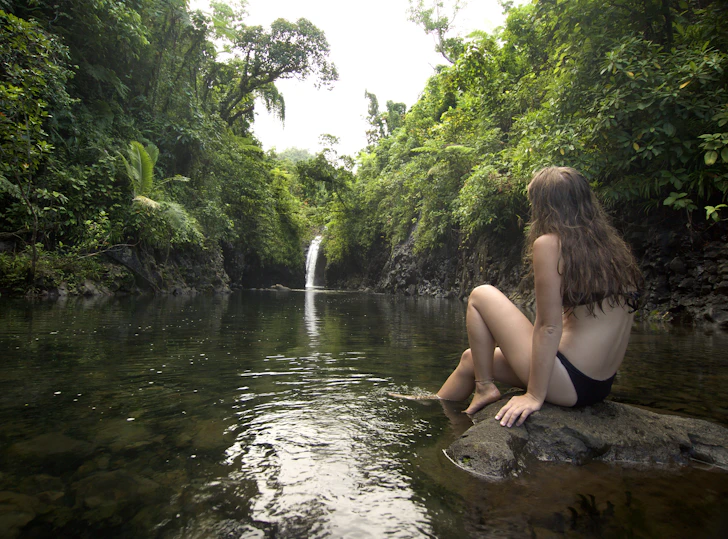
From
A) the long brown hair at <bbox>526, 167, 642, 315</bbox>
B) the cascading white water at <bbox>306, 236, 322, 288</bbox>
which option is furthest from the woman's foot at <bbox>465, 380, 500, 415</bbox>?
the cascading white water at <bbox>306, 236, 322, 288</bbox>

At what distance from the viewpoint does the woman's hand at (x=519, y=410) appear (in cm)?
198

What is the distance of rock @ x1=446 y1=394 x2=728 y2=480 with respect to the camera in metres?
1.82

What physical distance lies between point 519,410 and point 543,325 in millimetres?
415

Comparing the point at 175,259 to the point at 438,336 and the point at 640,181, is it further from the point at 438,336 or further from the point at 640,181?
the point at 640,181

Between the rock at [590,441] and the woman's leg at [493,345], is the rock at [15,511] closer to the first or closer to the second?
the rock at [590,441]

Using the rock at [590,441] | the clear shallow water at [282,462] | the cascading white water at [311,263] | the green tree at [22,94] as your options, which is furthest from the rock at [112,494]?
the cascading white water at [311,263]

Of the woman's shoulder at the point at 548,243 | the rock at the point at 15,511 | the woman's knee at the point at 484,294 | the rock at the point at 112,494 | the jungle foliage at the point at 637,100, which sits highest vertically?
the jungle foliage at the point at 637,100

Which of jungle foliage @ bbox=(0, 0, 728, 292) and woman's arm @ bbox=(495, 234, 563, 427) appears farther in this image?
jungle foliage @ bbox=(0, 0, 728, 292)

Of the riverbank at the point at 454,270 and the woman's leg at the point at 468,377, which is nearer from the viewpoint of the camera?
the woman's leg at the point at 468,377

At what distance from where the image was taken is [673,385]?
125 inches

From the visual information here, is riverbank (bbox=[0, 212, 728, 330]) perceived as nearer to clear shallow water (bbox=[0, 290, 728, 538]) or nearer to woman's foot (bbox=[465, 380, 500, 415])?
woman's foot (bbox=[465, 380, 500, 415])

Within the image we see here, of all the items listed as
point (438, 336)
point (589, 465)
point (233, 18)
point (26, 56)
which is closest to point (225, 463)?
point (589, 465)

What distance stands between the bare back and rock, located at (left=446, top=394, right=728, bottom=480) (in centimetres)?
24

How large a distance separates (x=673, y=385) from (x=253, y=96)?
76.8 feet
